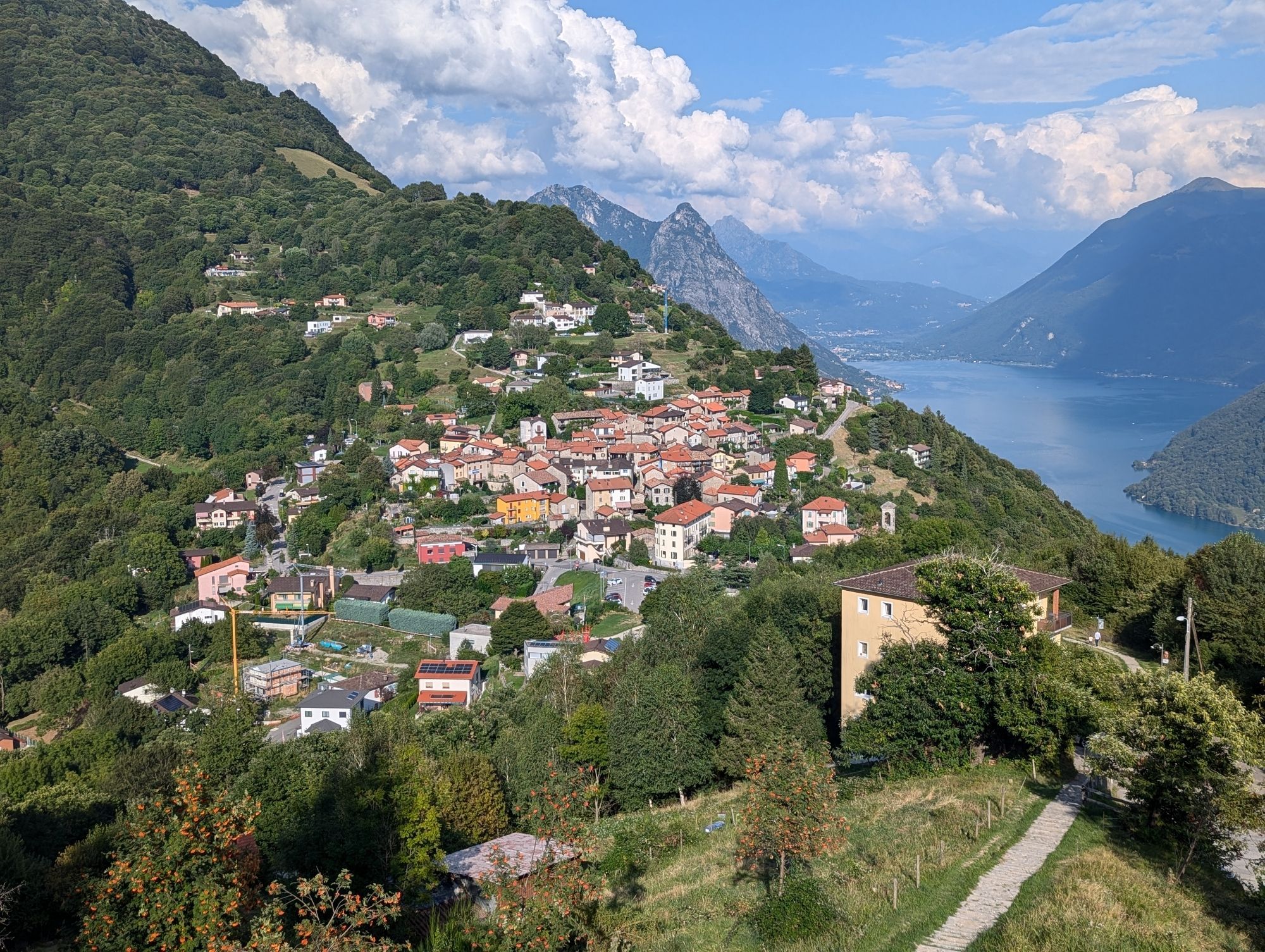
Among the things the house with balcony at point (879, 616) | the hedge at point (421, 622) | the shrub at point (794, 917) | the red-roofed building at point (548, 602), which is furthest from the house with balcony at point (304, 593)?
the shrub at point (794, 917)

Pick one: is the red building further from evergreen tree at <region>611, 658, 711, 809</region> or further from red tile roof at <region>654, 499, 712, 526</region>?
evergreen tree at <region>611, 658, 711, 809</region>

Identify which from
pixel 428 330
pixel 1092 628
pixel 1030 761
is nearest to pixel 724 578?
pixel 1092 628

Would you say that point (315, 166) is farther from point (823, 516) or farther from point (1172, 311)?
point (1172, 311)

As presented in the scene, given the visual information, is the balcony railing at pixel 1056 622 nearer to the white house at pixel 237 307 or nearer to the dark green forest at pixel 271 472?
the dark green forest at pixel 271 472

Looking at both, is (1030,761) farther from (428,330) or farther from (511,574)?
(428,330)

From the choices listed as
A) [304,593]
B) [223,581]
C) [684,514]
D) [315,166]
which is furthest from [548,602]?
[315,166]

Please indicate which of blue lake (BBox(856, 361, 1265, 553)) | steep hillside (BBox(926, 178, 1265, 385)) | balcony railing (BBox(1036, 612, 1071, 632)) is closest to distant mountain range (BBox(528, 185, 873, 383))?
blue lake (BBox(856, 361, 1265, 553))
